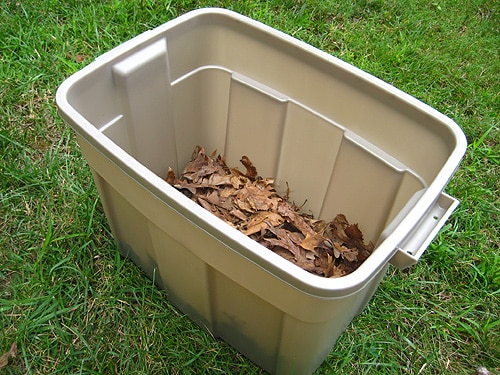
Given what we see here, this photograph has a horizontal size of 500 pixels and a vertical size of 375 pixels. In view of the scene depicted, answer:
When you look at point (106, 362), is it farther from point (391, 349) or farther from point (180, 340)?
point (391, 349)

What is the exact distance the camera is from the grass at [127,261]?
4.32 ft

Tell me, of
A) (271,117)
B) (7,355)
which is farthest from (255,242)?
(7,355)

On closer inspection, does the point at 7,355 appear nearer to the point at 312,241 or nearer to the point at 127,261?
the point at 127,261

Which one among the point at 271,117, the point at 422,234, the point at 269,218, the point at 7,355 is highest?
the point at 422,234

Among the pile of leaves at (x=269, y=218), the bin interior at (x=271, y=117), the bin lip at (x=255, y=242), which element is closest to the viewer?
the bin lip at (x=255, y=242)

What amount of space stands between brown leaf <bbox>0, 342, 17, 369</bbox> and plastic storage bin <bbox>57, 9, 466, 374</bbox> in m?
0.36

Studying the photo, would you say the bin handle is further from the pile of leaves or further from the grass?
the grass

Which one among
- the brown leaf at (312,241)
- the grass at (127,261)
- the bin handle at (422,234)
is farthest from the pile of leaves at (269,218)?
the bin handle at (422,234)

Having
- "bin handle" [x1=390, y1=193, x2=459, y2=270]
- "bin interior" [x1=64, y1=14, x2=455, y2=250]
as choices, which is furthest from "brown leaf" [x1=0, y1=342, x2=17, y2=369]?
"bin handle" [x1=390, y1=193, x2=459, y2=270]

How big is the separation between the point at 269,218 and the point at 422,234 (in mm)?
523

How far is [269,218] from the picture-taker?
1446 mm

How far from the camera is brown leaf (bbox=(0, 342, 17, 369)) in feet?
4.14

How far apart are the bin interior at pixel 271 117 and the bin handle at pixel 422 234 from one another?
143mm

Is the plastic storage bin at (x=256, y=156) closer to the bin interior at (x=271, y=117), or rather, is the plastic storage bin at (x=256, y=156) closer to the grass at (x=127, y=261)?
the bin interior at (x=271, y=117)
